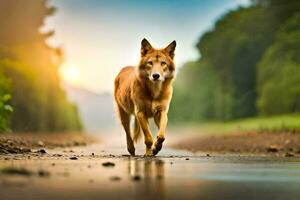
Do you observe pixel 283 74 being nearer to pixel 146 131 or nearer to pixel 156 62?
pixel 156 62

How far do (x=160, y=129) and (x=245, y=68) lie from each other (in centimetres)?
4911

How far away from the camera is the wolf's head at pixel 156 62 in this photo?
16595 mm

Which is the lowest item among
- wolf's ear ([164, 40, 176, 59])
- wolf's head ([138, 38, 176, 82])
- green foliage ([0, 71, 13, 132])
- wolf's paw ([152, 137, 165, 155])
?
wolf's paw ([152, 137, 165, 155])

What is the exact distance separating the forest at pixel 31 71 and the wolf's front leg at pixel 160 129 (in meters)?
18.7

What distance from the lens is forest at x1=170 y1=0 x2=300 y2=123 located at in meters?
49.8

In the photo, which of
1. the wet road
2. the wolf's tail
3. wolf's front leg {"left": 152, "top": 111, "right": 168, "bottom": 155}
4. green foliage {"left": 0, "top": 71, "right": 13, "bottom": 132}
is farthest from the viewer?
green foliage {"left": 0, "top": 71, "right": 13, "bottom": 132}

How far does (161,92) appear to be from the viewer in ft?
55.0

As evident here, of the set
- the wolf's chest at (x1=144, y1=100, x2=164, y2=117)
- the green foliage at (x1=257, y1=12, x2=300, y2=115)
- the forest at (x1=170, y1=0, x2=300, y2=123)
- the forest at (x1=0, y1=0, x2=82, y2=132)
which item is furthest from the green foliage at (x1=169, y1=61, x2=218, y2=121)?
the wolf's chest at (x1=144, y1=100, x2=164, y2=117)

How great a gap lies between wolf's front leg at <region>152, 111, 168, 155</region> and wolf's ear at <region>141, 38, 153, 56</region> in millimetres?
1464

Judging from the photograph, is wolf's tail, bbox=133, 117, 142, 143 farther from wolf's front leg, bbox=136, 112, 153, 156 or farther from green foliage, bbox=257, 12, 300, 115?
green foliage, bbox=257, 12, 300, 115

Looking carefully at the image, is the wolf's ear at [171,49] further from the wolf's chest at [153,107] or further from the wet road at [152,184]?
the wet road at [152,184]

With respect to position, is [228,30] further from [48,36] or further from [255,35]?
[48,36]

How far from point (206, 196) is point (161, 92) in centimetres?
926

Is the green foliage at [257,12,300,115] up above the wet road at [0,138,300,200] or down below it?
above
